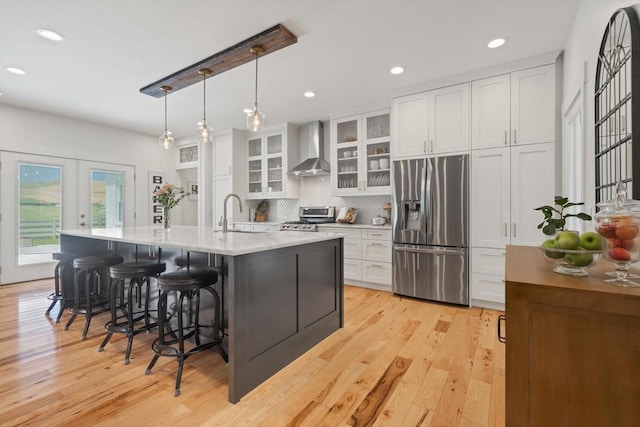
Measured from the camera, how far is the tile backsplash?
487 cm

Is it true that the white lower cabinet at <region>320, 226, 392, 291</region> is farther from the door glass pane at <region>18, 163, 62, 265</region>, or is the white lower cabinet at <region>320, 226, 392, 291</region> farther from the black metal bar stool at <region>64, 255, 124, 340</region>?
the door glass pane at <region>18, 163, 62, 265</region>

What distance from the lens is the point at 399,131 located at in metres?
3.91

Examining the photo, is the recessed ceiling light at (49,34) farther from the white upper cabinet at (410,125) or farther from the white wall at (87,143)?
the white upper cabinet at (410,125)

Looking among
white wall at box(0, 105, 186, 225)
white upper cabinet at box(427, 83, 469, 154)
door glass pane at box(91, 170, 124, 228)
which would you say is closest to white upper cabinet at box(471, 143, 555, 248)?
white upper cabinet at box(427, 83, 469, 154)

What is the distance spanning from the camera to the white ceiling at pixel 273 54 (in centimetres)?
231

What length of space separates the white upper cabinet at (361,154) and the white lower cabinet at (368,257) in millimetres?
653

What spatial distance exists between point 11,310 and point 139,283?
6.98ft

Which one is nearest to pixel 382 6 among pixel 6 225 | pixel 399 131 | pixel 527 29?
pixel 527 29

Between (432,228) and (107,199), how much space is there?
19.2 feet

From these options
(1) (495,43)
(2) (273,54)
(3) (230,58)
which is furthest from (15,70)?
(1) (495,43)

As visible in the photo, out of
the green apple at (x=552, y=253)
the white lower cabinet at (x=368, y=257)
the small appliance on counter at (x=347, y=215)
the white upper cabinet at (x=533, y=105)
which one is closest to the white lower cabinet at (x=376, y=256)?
the white lower cabinet at (x=368, y=257)

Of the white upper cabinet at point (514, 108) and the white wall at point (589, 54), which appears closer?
the white wall at point (589, 54)

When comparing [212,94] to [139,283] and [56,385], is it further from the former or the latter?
[56,385]

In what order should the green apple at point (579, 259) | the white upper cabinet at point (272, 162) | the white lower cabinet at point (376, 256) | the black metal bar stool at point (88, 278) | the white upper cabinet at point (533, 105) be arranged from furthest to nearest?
the white upper cabinet at point (272, 162)
the white lower cabinet at point (376, 256)
the white upper cabinet at point (533, 105)
the black metal bar stool at point (88, 278)
the green apple at point (579, 259)
